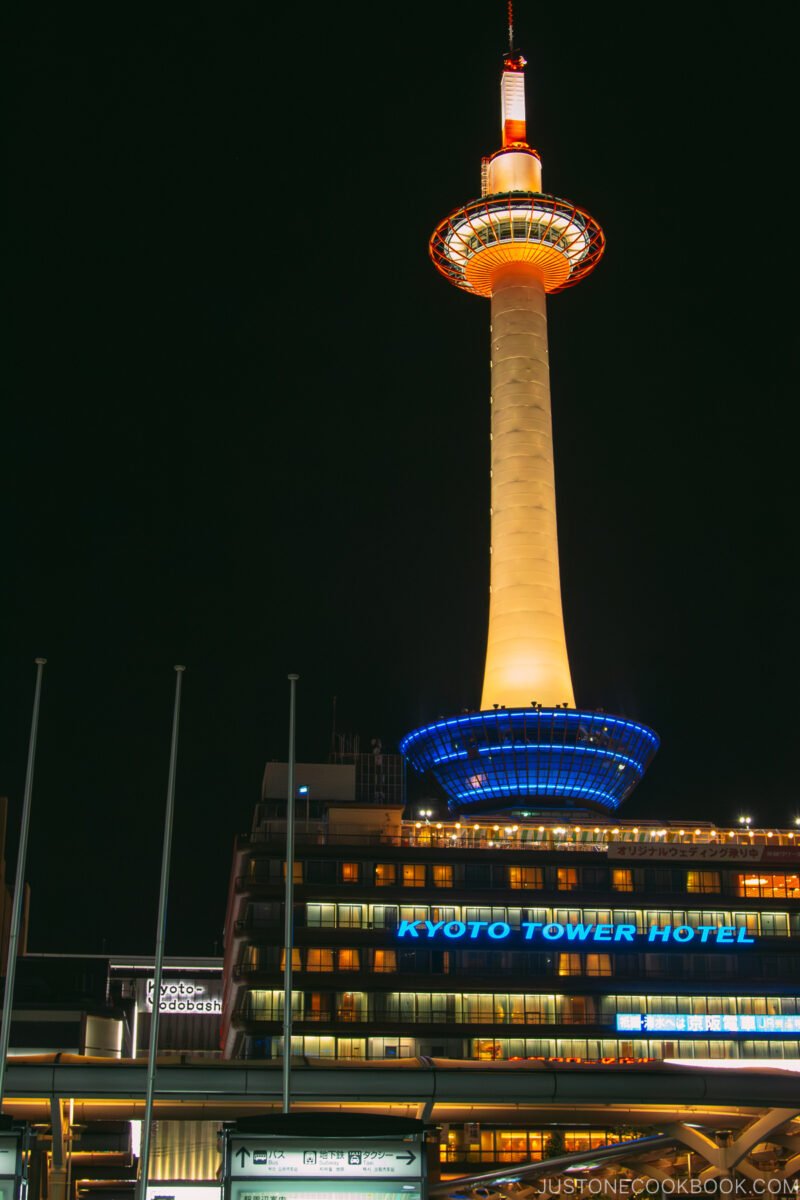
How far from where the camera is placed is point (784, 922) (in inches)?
4225

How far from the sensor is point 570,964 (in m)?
104

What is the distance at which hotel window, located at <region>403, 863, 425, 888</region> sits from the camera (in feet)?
345

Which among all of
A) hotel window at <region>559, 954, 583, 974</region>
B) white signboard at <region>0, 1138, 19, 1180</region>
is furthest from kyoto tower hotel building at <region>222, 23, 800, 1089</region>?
white signboard at <region>0, 1138, 19, 1180</region>

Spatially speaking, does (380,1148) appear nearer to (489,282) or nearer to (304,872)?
(304,872)

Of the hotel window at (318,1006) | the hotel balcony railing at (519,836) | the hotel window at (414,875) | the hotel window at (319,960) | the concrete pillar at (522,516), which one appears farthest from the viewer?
the concrete pillar at (522,516)

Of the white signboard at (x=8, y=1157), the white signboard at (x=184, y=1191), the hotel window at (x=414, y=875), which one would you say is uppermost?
the hotel window at (x=414, y=875)

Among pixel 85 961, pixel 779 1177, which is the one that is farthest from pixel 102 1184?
pixel 85 961

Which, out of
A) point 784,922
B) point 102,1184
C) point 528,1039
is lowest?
point 102,1184

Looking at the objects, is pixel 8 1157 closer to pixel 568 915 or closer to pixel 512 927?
pixel 512 927

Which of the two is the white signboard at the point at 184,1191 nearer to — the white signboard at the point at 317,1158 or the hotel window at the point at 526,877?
the white signboard at the point at 317,1158

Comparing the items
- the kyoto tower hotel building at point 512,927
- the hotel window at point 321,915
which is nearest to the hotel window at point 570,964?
the kyoto tower hotel building at point 512,927

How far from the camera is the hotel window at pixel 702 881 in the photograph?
108375 millimetres

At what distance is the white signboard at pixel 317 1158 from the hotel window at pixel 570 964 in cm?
7543

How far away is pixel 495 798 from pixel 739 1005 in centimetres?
3163
